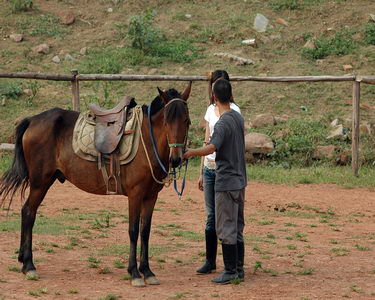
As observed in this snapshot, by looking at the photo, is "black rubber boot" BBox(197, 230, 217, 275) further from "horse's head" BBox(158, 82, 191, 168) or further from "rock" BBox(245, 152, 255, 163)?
"rock" BBox(245, 152, 255, 163)

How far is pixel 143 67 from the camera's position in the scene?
18.6m

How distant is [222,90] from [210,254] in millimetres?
1821

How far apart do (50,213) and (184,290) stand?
14.6 ft

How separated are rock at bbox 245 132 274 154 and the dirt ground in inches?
50.2

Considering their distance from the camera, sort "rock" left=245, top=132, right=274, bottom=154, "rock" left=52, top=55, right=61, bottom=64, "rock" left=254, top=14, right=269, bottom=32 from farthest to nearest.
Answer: "rock" left=254, top=14, right=269, bottom=32
"rock" left=52, top=55, right=61, bottom=64
"rock" left=245, top=132, right=274, bottom=154

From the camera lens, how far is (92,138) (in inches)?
329

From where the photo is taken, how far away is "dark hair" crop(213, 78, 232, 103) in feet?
25.3

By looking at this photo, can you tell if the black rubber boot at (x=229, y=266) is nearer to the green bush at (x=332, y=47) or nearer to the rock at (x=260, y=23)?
the green bush at (x=332, y=47)

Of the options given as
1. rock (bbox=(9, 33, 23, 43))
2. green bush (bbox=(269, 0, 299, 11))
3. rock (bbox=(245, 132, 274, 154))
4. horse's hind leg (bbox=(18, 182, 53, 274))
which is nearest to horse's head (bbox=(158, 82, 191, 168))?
horse's hind leg (bbox=(18, 182, 53, 274))

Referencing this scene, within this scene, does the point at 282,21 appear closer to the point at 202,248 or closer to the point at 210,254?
the point at 202,248

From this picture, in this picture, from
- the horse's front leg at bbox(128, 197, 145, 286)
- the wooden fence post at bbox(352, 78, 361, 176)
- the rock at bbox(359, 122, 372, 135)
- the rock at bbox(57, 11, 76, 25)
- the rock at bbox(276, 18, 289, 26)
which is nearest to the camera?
the horse's front leg at bbox(128, 197, 145, 286)

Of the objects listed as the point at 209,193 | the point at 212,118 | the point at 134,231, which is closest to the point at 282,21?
the point at 212,118

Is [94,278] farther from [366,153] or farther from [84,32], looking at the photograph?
[84,32]

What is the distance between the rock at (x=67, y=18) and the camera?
20766 mm
